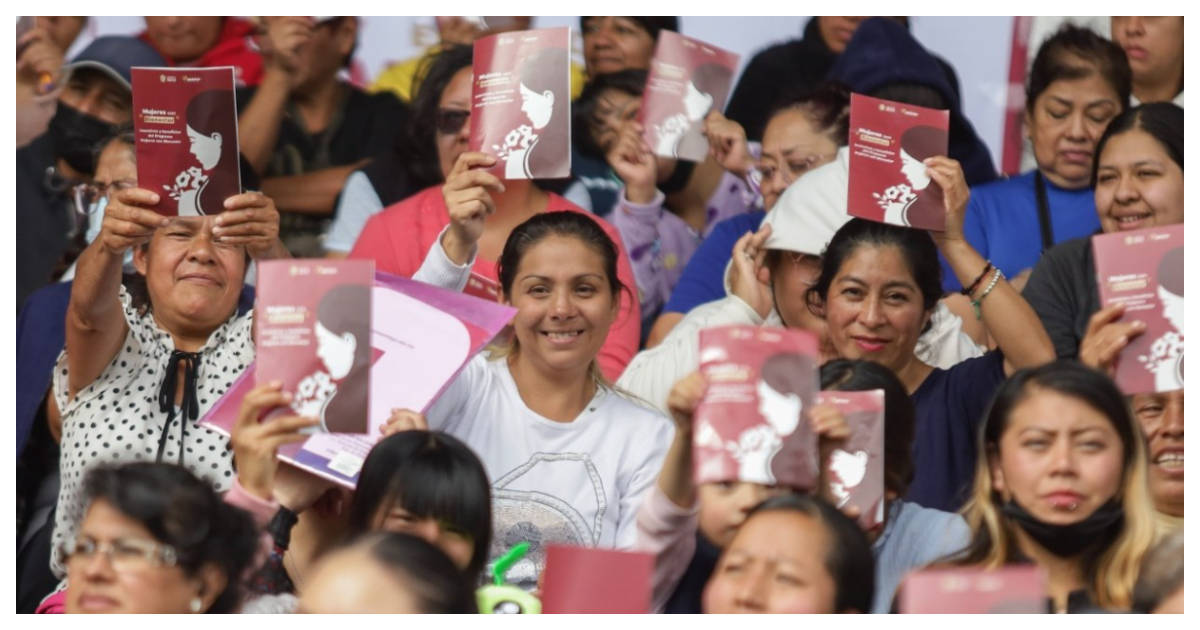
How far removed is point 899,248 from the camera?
4562 millimetres

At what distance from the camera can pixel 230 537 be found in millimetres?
3664

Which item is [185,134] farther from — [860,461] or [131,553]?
[860,461]

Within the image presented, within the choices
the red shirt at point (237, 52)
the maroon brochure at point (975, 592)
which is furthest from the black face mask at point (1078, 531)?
the red shirt at point (237, 52)

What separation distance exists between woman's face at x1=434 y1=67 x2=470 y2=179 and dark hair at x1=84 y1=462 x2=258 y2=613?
1729 millimetres

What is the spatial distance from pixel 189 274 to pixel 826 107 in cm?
187

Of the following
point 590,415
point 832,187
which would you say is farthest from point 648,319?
point 590,415

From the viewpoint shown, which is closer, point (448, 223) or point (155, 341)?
point (155, 341)

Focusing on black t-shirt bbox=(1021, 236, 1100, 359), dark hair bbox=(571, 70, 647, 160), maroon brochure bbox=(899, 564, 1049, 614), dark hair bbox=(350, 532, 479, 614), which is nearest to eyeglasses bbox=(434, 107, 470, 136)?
dark hair bbox=(571, 70, 647, 160)

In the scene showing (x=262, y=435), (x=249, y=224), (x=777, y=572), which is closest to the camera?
(x=777, y=572)

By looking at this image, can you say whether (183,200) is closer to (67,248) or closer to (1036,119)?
(67,248)

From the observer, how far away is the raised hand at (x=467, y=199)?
14.7 ft

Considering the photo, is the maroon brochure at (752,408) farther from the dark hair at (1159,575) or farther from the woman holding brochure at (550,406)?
the dark hair at (1159,575)

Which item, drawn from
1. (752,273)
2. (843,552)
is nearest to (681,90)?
(752,273)

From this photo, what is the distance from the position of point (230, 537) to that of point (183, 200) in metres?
0.93
